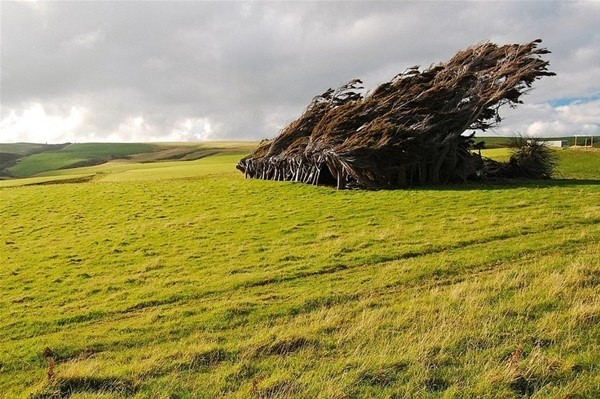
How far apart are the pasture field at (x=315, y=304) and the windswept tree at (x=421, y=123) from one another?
684 centimetres

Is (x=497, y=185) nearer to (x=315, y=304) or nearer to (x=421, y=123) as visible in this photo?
(x=421, y=123)

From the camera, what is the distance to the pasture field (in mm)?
7008

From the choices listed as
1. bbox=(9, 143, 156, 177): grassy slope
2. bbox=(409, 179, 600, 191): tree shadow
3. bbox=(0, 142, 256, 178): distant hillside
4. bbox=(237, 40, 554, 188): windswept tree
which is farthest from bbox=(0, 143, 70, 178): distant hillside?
bbox=(409, 179, 600, 191): tree shadow

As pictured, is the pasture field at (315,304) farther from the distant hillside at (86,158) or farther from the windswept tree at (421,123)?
the distant hillside at (86,158)

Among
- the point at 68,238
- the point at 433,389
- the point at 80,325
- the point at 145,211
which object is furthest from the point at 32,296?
the point at 145,211

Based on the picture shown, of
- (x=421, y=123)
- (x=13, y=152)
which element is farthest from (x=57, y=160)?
(x=421, y=123)

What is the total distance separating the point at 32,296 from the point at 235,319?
6517mm

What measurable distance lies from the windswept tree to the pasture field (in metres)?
6.84

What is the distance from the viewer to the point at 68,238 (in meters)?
19.9

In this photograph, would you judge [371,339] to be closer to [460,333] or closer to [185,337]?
[460,333]

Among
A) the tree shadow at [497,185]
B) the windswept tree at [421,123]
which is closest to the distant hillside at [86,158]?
the windswept tree at [421,123]

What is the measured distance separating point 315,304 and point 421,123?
67.0 ft

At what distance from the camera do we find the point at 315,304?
34.4ft

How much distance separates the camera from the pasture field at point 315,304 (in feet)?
23.0
